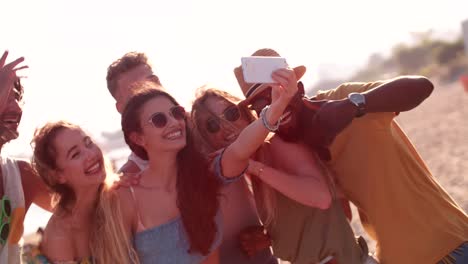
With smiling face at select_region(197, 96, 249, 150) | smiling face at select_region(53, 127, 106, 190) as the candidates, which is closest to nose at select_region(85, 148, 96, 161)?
smiling face at select_region(53, 127, 106, 190)

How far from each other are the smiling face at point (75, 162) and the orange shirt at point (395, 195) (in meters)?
1.29

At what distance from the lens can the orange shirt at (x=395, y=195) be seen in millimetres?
2945

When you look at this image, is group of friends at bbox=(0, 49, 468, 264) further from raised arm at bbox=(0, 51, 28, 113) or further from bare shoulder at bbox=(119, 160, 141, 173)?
bare shoulder at bbox=(119, 160, 141, 173)

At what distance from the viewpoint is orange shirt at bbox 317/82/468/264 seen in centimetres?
295

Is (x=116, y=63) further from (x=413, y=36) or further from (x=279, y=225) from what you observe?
(x=413, y=36)

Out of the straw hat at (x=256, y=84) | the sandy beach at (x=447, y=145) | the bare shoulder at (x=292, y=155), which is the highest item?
the straw hat at (x=256, y=84)

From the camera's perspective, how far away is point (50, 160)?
3352mm

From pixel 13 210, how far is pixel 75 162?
2.36ft

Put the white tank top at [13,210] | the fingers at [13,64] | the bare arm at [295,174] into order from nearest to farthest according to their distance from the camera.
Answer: the bare arm at [295,174], the fingers at [13,64], the white tank top at [13,210]

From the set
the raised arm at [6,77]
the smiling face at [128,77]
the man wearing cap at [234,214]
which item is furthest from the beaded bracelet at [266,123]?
the smiling face at [128,77]

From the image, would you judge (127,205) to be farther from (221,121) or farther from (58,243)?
(221,121)

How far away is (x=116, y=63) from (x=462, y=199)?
5.95 metres

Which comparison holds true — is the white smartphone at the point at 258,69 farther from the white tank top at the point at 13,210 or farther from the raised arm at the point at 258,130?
the white tank top at the point at 13,210

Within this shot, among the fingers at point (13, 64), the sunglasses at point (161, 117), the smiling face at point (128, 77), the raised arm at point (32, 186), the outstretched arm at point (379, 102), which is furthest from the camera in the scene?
the smiling face at point (128, 77)
